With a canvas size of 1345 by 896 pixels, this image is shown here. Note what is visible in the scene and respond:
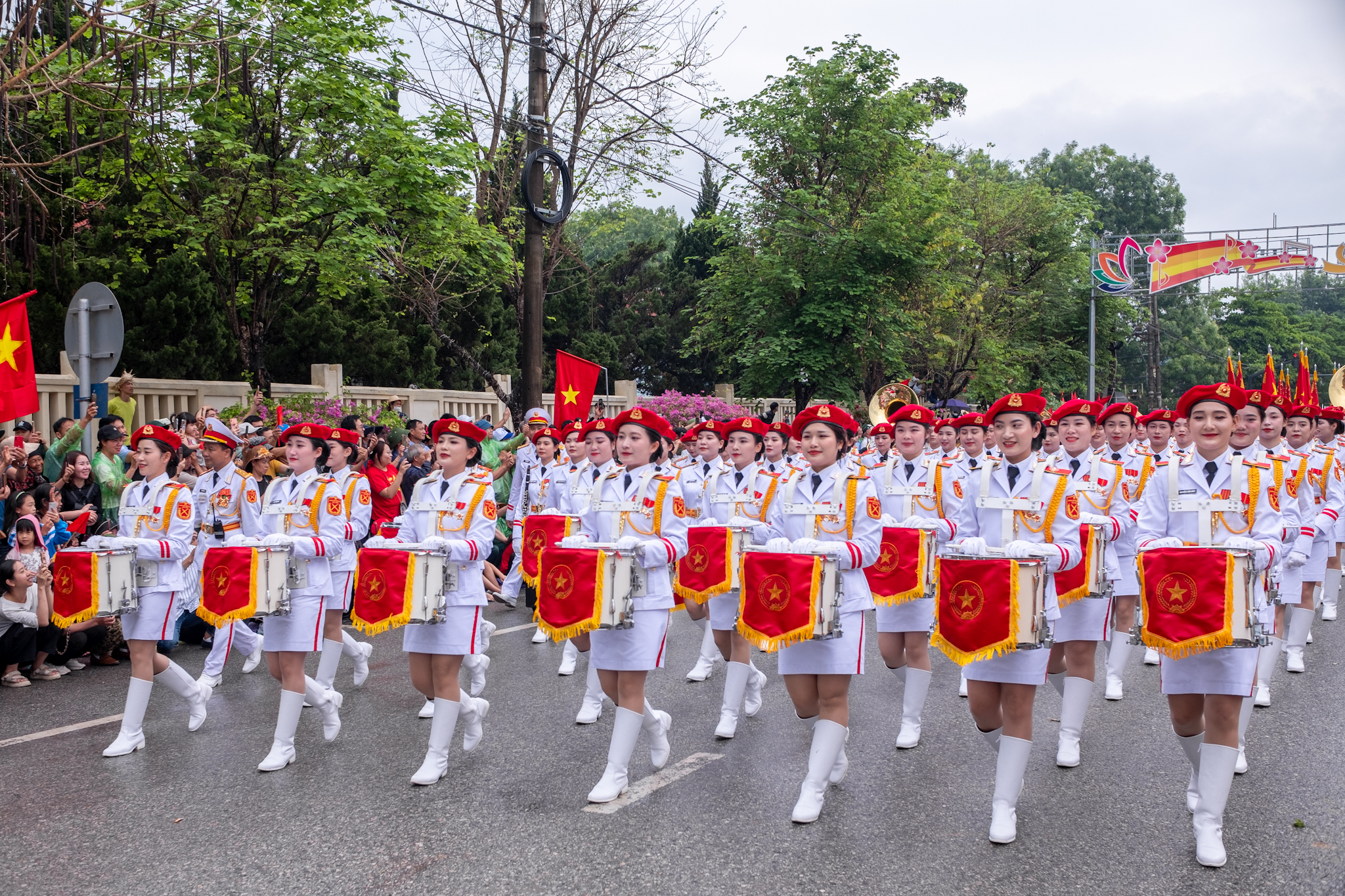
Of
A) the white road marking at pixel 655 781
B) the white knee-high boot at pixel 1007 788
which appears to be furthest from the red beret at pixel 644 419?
the white knee-high boot at pixel 1007 788

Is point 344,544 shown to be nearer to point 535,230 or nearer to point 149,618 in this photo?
point 149,618

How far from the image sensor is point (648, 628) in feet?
18.9

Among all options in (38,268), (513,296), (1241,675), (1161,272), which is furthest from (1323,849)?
(1161,272)

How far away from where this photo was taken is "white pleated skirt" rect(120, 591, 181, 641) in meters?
6.72

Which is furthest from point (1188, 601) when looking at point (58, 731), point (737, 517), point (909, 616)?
point (58, 731)

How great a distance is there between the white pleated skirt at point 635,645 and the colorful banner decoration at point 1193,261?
3598 centimetres

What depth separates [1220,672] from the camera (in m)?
4.85

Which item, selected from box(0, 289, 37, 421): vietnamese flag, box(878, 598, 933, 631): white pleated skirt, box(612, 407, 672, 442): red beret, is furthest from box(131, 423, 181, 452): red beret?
box(878, 598, 933, 631): white pleated skirt

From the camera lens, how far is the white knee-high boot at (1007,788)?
5.01m

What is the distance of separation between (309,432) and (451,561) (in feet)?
5.03

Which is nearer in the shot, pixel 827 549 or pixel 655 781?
pixel 827 549

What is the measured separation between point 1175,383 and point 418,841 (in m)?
72.5

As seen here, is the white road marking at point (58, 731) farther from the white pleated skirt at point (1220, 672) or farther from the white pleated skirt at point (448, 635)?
the white pleated skirt at point (1220, 672)

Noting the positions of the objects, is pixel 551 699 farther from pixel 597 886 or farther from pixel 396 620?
pixel 597 886
